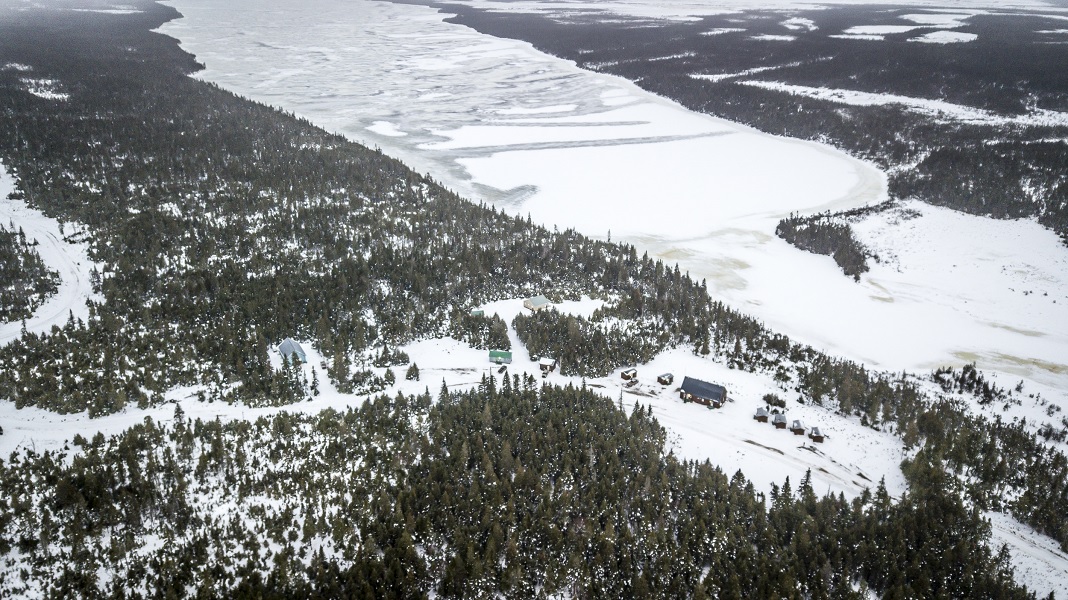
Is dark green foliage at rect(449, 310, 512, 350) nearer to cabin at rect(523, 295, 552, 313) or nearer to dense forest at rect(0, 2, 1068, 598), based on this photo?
dense forest at rect(0, 2, 1068, 598)

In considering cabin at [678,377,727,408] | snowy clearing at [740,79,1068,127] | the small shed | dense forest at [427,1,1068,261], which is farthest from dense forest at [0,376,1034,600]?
snowy clearing at [740,79,1068,127]

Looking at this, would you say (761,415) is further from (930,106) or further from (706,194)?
(930,106)

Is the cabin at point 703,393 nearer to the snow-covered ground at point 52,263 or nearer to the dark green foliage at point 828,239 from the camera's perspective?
the dark green foliage at point 828,239

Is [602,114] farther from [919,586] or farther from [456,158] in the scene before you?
[919,586]

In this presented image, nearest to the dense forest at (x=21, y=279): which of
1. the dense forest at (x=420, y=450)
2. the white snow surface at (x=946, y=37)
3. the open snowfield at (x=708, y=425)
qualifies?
the dense forest at (x=420, y=450)

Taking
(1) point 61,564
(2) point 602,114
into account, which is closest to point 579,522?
(1) point 61,564

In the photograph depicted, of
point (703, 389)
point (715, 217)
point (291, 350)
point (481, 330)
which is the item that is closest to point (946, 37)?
point (715, 217)
